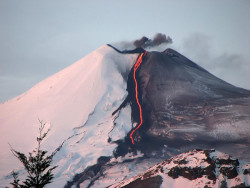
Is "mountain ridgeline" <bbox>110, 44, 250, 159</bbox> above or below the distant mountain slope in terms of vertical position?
above

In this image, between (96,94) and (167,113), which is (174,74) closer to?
(167,113)

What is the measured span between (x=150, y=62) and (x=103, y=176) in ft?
104

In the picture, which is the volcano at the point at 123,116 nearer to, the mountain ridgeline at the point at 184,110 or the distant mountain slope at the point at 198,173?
the mountain ridgeline at the point at 184,110

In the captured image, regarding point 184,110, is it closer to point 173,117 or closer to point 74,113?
point 173,117

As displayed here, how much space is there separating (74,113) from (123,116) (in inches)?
432

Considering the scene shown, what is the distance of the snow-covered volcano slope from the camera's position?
5869cm

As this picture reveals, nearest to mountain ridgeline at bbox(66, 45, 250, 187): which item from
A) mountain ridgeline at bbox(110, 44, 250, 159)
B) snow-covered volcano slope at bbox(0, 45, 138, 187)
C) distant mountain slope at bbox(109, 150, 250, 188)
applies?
mountain ridgeline at bbox(110, 44, 250, 159)

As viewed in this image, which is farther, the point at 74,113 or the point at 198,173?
Answer: the point at 74,113

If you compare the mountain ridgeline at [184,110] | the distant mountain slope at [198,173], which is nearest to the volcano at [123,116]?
the mountain ridgeline at [184,110]

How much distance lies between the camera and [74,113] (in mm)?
68188

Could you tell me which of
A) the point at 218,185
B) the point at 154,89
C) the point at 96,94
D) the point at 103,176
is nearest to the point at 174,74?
the point at 154,89

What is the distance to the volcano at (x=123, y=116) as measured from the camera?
58188 millimetres

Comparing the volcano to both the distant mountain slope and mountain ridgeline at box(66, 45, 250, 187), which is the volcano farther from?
the distant mountain slope

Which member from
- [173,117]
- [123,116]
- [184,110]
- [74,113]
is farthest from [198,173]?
[74,113]
